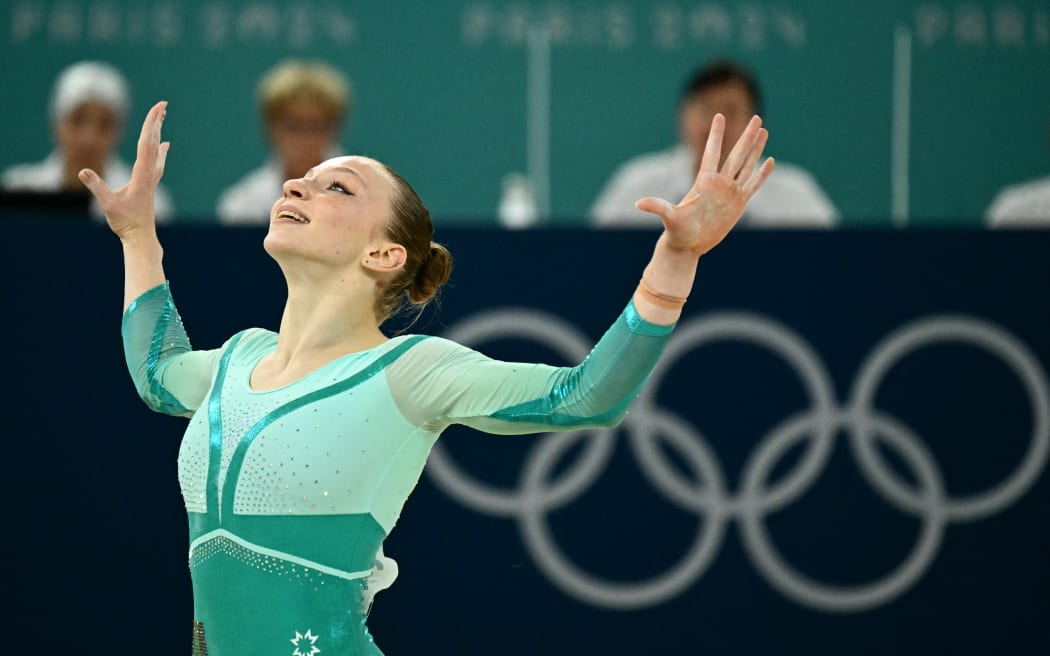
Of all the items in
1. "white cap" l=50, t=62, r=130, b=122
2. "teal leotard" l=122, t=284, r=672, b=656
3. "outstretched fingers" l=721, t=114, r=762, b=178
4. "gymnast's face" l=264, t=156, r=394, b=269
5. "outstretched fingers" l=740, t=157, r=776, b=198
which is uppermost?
"white cap" l=50, t=62, r=130, b=122

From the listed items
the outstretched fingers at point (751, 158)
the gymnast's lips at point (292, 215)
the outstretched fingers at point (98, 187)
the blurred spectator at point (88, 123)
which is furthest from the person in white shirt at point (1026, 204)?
the outstretched fingers at point (98, 187)

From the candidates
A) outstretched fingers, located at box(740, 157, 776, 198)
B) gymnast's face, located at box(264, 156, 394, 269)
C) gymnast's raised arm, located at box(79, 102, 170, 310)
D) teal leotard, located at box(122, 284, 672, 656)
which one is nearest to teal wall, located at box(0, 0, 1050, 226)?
gymnast's raised arm, located at box(79, 102, 170, 310)

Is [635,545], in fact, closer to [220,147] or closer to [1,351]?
[1,351]

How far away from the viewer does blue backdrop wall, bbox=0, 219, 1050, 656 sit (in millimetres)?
5254

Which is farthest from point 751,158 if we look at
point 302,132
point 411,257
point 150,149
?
point 302,132

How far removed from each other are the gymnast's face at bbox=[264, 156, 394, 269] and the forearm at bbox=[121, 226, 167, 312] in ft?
1.35

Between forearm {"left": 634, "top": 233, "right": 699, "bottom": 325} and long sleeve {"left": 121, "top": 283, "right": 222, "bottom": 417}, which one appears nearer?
forearm {"left": 634, "top": 233, "right": 699, "bottom": 325}

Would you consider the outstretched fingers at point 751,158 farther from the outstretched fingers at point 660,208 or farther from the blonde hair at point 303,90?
the blonde hair at point 303,90

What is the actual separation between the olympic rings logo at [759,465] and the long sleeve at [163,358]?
6.60 feet

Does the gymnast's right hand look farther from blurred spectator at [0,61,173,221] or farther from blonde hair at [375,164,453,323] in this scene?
blurred spectator at [0,61,173,221]

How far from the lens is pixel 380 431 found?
9.62ft

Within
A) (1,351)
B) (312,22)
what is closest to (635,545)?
(1,351)

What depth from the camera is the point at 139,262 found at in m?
3.35

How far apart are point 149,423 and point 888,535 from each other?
2.73 metres
